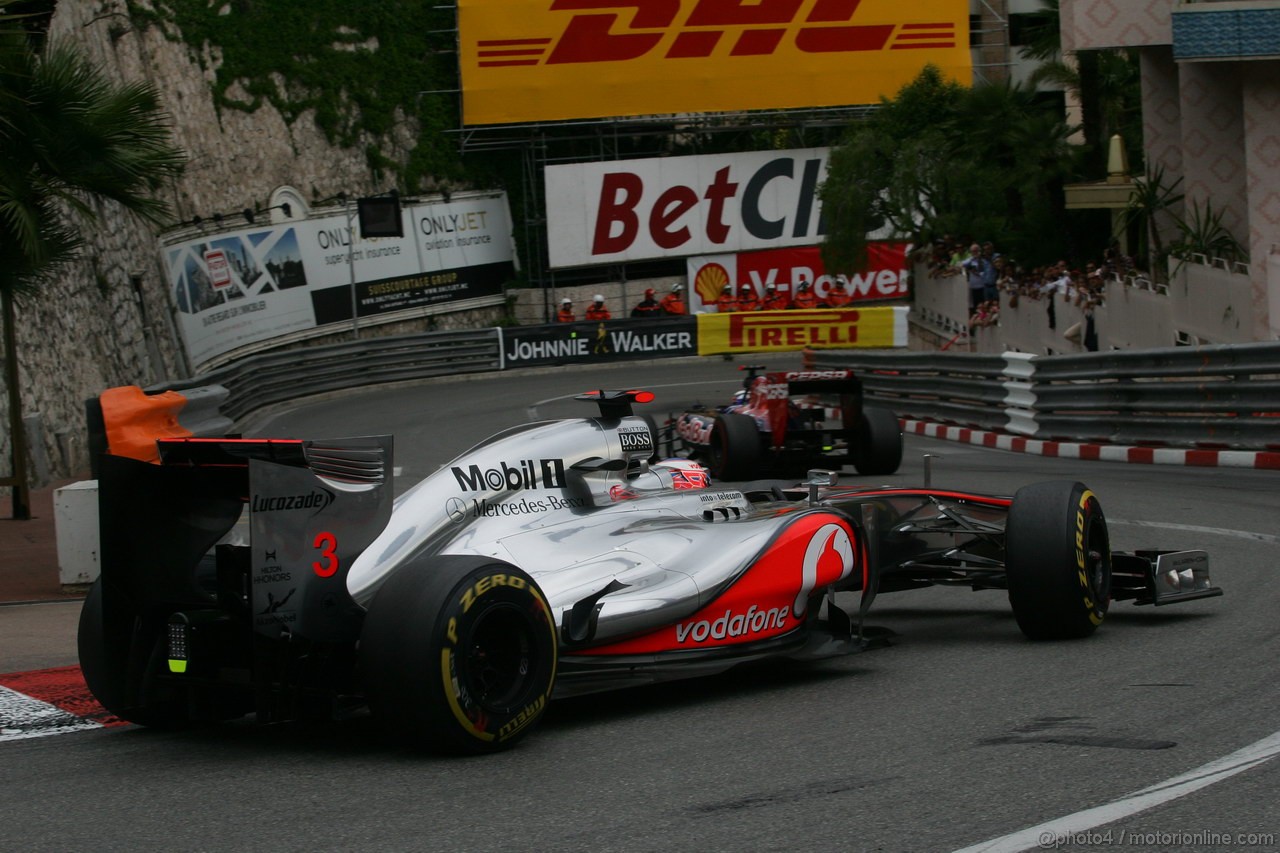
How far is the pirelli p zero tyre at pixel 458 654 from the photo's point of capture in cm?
550

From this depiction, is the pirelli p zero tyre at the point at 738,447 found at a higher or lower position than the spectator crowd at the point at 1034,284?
lower

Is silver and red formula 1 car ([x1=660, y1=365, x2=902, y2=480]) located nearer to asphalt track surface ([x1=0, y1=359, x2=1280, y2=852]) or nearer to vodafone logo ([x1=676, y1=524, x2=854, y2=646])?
asphalt track surface ([x1=0, y1=359, x2=1280, y2=852])

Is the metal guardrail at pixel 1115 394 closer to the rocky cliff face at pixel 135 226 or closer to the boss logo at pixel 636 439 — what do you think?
the boss logo at pixel 636 439

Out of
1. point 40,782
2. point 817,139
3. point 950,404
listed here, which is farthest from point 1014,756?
point 817,139

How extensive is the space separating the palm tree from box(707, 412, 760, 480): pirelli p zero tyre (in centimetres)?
623

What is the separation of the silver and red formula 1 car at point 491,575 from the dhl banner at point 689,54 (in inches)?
1279

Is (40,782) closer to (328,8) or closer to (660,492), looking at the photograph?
(660,492)

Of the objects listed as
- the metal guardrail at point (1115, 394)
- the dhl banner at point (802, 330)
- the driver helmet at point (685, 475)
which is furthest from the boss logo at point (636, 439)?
the dhl banner at point (802, 330)

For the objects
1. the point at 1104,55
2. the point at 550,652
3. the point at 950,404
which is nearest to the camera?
the point at 550,652

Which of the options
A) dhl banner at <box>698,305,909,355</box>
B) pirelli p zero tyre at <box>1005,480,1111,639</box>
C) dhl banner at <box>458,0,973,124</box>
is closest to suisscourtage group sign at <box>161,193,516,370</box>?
dhl banner at <box>458,0,973,124</box>

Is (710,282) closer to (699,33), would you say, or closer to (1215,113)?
(699,33)

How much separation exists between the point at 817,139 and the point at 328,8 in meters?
13.9

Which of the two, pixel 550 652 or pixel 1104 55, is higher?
pixel 1104 55

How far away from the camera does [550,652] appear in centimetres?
594
